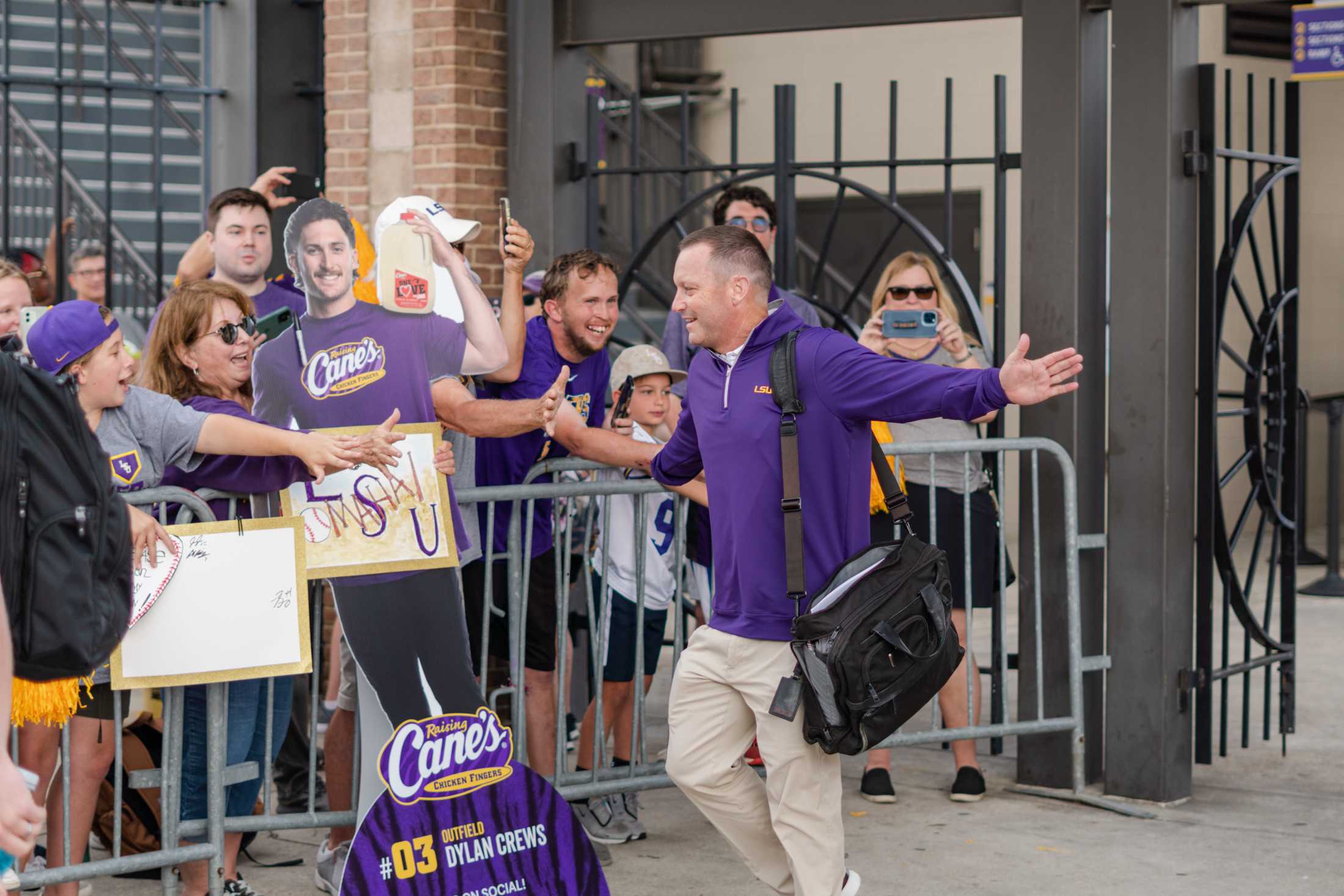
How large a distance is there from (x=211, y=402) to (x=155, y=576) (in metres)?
0.57

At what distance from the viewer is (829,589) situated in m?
4.13

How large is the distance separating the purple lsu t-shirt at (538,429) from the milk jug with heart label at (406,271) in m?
0.58

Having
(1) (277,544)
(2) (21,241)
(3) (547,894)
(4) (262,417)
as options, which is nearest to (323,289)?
(4) (262,417)

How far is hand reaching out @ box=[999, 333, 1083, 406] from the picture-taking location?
12.8 feet

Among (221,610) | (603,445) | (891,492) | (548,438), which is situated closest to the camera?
(891,492)

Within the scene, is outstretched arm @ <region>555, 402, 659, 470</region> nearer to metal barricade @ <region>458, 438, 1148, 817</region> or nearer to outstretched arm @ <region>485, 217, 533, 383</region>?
metal barricade @ <region>458, 438, 1148, 817</region>

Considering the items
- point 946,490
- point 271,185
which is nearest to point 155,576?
point 271,185

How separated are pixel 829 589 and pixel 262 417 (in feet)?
5.92

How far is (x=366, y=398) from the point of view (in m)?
4.87

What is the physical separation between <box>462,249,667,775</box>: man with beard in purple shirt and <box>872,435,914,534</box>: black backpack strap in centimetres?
109

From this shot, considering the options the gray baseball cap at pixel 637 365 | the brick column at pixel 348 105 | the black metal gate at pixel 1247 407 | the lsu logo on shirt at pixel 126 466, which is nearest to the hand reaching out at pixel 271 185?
the brick column at pixel 348 105

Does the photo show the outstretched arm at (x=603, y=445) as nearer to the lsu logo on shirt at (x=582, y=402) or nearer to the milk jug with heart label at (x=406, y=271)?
the lsu logo on shirt at (x=582, y=402)

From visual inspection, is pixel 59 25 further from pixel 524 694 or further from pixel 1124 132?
pixel 1124 132

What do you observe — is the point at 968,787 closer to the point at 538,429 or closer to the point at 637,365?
the point at 637,365
